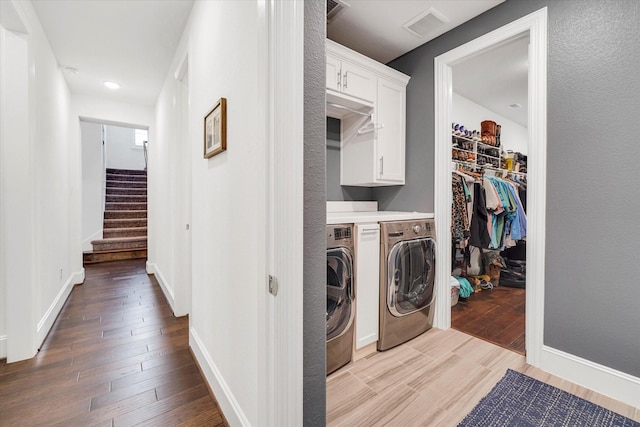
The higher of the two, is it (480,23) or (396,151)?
(480,23)

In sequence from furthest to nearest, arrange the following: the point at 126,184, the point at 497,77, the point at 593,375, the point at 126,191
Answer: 1. the point at 126,184
2. the point at 126,191
3. the point at 497,77
4. the point at 593,375

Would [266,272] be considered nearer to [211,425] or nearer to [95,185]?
[211,425]

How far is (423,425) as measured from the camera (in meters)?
1.37

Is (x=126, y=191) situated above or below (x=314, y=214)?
above

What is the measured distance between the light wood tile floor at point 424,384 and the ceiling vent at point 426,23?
2.51 metres

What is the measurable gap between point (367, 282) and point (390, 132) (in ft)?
4.51

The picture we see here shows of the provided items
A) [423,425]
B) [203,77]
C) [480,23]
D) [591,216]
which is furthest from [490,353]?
[203,77]

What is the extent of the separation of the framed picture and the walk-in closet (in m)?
2.09

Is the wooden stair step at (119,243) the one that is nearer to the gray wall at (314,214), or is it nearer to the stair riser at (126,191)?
the stair riser at (126,191)

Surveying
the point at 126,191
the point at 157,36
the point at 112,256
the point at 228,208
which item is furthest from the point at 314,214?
the point at 126,191

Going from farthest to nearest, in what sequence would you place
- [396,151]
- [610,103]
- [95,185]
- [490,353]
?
[95,185]
[396,151]
[490,353]
[610,103]

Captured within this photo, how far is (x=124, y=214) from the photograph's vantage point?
594cm

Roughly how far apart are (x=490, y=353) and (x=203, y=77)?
2763 mm

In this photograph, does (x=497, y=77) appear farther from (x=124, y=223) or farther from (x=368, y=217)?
(x=124, y=223)
